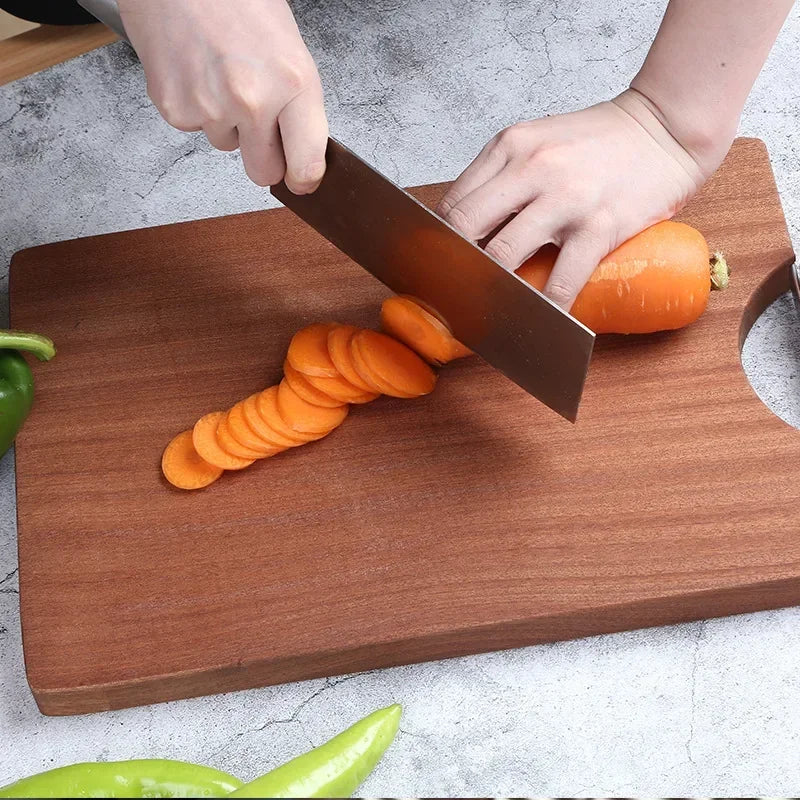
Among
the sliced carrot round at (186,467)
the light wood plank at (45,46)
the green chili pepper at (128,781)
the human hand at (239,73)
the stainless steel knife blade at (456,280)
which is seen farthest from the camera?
the light wood plank at (45,46)

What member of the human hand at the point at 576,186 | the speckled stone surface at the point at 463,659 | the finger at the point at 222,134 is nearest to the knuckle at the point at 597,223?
the human hand at the point at 576,186

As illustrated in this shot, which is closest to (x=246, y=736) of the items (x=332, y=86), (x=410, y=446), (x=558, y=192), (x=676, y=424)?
(x=410, y=446)

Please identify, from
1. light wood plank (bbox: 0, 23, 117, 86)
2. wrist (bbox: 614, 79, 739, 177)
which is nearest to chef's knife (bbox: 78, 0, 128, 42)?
light wood plank (bbox: 0, 23, 117, 86)

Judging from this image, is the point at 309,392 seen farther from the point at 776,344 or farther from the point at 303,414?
the point at 776,344

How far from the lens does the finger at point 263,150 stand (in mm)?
1700

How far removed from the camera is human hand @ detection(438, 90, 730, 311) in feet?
6.18

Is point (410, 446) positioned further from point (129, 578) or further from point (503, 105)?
point (503, 105)

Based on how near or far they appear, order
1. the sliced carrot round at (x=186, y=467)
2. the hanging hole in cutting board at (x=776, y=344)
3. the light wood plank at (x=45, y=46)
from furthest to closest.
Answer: the light wood plank at (x=45, y=46) → the hanging hole in cutting board at (x=776, y=344) → the sliced carrot round at (x=186, y=467)

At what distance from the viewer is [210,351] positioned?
2109mm

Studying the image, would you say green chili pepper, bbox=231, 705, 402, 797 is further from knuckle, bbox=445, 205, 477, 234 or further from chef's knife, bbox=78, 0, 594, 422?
knuckle, bbox=445, 205, 477, 234

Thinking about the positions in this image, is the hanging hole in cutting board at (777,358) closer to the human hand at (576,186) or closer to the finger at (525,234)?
the human hand at (576,186)

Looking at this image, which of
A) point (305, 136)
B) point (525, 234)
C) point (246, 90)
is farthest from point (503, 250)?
point (246, 90)

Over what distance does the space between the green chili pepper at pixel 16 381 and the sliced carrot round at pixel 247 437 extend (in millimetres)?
321

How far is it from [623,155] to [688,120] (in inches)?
4.9
